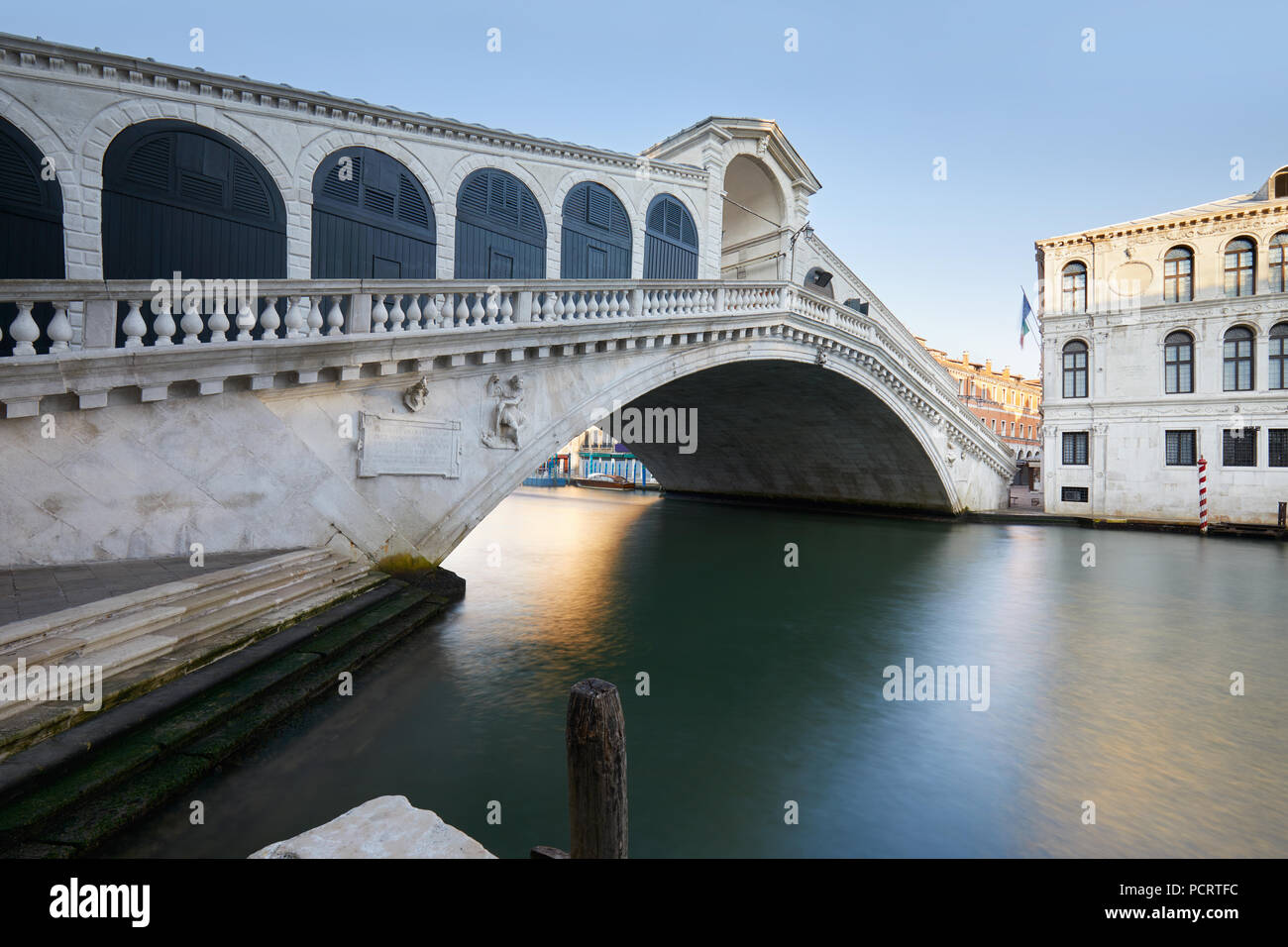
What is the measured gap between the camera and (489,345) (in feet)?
26.5

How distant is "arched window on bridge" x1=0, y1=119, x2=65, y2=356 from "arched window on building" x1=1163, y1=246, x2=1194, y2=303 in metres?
24.9

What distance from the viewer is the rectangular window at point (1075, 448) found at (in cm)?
1967

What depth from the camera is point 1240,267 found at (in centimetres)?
1766

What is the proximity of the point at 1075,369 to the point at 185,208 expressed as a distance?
22.8m

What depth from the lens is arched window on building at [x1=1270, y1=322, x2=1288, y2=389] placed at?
675 inches

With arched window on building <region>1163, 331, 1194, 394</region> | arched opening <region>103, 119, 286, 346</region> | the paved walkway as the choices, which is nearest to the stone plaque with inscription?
the paved walkway

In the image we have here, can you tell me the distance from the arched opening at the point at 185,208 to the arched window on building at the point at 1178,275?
899 inches

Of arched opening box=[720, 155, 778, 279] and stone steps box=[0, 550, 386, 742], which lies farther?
arched opening box=[720, 155, 778, 279]

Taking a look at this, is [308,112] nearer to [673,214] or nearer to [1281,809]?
[673,214]

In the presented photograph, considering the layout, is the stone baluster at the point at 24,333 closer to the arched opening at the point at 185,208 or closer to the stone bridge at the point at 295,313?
the stone bridge at the point at 295,313

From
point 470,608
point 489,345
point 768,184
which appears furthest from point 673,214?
point 470,608

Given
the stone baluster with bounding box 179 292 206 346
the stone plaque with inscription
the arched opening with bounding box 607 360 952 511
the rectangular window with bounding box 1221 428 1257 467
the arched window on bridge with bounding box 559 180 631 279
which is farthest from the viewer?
the rectangular window with bounding box 1221 428 1257 467

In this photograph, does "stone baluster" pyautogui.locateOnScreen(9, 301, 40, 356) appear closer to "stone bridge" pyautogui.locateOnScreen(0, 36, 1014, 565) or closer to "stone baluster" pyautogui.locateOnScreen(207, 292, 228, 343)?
"stone bridge" pyautogui.locateOnScreen(0, 36, 1014, 565)

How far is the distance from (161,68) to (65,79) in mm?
908
